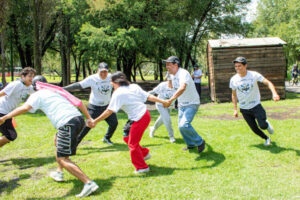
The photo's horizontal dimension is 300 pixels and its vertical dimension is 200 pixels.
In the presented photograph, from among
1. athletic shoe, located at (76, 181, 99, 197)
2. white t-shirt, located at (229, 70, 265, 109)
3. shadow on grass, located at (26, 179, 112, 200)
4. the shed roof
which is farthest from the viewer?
the shed roof

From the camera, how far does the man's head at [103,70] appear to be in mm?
6625

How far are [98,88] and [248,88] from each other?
3.62 m

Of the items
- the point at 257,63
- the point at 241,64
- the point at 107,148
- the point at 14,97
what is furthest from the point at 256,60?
the point at 14,97

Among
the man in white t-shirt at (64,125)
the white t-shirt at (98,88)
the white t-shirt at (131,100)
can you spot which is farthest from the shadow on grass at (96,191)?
the white t-shirt at (98,88)

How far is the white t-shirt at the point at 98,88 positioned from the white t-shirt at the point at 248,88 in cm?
315

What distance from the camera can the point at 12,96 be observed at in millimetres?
5875

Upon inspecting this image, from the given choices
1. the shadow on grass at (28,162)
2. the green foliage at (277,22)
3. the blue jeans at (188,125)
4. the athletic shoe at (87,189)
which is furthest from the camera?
the green foliage at (277,22)

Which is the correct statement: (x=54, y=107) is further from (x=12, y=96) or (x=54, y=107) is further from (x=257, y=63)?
(x=257, y=63)

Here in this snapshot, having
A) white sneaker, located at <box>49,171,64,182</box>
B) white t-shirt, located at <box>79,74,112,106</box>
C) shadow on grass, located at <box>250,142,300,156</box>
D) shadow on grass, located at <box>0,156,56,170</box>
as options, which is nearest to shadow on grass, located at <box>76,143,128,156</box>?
shadow on grass, located at <box>0,156,56,170</box>

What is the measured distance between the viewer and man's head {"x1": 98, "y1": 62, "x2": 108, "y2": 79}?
6.62 m

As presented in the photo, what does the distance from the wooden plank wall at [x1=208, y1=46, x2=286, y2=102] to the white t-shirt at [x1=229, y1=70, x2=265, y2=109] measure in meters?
9.66

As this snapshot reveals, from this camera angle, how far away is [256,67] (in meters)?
15.6

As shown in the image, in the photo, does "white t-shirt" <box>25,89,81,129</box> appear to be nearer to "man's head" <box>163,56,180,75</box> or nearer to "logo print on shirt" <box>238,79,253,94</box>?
"man's head" <box>163,56,180,75</box>

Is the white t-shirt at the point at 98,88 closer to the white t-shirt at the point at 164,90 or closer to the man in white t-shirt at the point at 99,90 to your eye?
the man in white t-shirt at the point at 99,90
